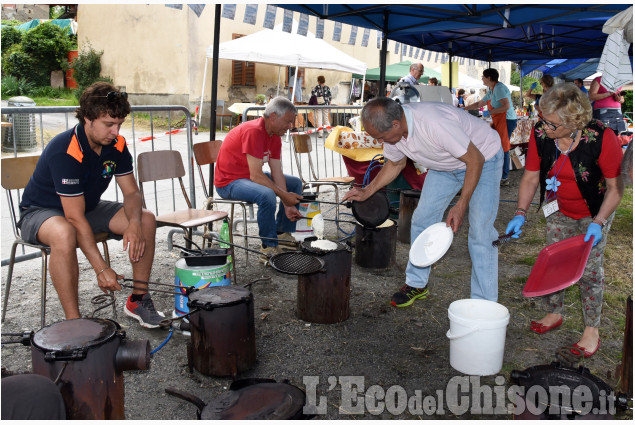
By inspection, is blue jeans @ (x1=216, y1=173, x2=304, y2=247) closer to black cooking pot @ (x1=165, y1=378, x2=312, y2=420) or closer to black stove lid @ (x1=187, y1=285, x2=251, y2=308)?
black stove lid @ (x1=187, y1=285, x2=251, y2=308)

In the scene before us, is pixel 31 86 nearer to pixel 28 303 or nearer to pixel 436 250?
pixel 28 303

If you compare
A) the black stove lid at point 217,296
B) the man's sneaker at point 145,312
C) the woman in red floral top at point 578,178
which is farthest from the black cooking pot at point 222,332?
the woman in red floral top at point 578,178

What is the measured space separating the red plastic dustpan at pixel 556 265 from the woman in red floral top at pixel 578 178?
0.35 feet

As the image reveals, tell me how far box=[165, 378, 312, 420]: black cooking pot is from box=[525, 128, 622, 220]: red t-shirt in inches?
81.7

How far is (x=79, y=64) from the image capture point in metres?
19.8

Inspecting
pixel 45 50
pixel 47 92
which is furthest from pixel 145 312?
pixel 45 50

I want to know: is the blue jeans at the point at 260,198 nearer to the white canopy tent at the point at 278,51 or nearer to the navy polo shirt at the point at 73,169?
the navy polo shirt at the point at 73,169

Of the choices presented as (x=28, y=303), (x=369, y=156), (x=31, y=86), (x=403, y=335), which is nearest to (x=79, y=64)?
(x=31, y=86)

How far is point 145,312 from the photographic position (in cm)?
371

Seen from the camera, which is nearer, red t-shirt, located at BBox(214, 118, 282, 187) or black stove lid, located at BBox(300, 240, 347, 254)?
black stove lid, located at BBox(300, 240, 347, 254)

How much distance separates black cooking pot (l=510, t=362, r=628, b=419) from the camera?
1.98 metres

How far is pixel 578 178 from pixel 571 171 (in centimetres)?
6

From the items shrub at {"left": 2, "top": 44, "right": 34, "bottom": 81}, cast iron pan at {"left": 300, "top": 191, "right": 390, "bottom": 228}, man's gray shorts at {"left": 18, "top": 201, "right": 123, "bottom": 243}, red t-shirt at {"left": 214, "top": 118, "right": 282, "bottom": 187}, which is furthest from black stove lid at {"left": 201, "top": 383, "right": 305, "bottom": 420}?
shrub at {"left": 2, "top": 44, "right": 34, "bottom": 81}

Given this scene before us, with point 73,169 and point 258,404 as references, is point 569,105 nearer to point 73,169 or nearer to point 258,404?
point 258,404
